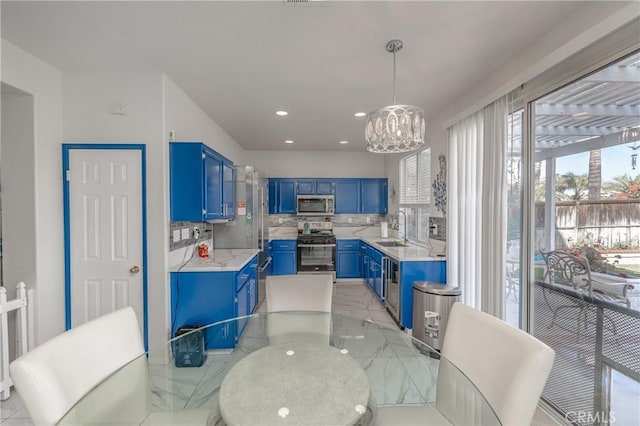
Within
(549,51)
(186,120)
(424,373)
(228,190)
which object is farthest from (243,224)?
(549,51)

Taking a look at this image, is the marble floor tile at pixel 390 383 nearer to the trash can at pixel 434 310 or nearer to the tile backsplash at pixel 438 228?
the trash can at pixel 434 310

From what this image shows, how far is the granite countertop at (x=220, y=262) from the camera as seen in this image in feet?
8.57

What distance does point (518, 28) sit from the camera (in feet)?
5.95

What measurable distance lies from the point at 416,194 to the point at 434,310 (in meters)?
2.15

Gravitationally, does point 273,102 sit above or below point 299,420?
above

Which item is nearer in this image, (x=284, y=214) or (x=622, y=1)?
(x=622, y=1)

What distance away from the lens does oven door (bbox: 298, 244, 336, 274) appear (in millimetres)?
5176

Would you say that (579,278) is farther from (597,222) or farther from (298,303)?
(298,303)

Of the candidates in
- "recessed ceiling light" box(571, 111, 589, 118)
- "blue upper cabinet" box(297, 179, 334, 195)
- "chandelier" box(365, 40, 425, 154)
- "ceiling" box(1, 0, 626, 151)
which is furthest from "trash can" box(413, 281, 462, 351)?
"blue upper cabinet" box(297, 179, 334, 195)

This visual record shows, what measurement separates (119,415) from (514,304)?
9.08ft

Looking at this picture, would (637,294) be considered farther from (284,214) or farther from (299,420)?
(284,214)

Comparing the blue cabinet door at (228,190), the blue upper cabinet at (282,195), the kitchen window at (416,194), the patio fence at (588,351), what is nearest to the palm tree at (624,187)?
the patio fence at (588,351)

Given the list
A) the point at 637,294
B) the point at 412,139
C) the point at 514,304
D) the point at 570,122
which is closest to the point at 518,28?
the point at 570,122

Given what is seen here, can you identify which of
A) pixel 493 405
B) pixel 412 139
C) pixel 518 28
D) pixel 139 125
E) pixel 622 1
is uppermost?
pixel 518 28
